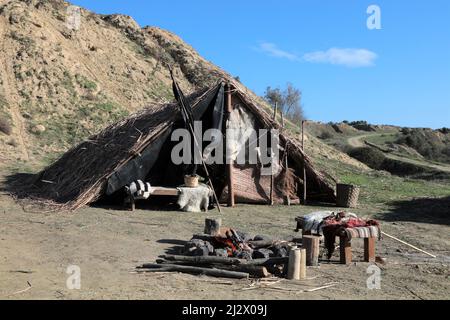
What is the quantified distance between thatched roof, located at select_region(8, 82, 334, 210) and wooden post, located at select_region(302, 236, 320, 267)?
5.31 meters

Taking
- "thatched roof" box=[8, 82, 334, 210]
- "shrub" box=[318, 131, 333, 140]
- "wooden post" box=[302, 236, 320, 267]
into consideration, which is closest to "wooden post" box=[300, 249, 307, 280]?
"wooden post" box=[302, 236, 320, 267]

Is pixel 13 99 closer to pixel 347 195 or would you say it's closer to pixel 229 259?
pixel 347 195

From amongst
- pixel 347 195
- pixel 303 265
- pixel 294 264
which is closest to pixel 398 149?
pixel 347 195

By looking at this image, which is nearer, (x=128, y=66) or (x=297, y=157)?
(x=297, y=157)

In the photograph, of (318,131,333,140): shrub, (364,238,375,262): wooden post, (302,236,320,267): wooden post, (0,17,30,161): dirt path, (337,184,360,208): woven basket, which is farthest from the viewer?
(318,131,333,140): shrub

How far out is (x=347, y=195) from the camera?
1188 centimetres

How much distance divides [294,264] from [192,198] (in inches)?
204

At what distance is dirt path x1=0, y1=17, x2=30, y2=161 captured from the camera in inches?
710

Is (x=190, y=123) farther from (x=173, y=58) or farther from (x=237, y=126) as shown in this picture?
(x=173, y=58)

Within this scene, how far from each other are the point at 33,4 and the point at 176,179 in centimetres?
1759

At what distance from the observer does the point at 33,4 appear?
25781 mm

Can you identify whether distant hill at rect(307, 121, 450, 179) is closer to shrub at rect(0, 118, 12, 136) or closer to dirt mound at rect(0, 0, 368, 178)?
dirt mound at rect(0, 0, 368, 178)

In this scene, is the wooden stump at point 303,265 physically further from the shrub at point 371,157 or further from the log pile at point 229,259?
the shrub at point 371,157
